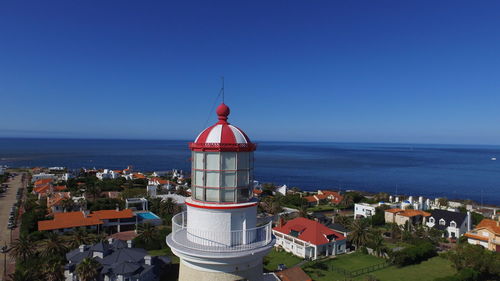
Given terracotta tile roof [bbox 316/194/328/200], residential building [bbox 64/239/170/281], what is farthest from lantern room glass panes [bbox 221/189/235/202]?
terracotta tile roof [bbox 316/194/328/200]

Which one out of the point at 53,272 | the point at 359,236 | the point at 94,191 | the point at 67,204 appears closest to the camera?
the point at 53,272

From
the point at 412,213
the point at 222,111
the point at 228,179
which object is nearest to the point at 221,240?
the point at 228,179

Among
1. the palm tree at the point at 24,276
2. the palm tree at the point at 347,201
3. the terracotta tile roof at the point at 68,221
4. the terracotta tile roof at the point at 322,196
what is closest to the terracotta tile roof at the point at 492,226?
the palm tree at the point at 347,201

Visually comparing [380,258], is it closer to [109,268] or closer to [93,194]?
[109,268]

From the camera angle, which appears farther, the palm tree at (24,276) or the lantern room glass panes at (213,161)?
the palm tree at (24,276)

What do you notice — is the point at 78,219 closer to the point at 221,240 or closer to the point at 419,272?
the point at 419,272

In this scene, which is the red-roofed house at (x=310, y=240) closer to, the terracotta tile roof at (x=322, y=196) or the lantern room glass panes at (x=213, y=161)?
the terracotta tile roof at (x=322, y=196)
